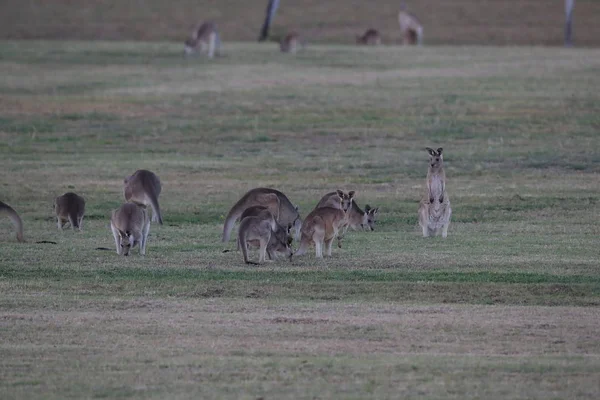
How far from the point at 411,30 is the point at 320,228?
40.9 metres

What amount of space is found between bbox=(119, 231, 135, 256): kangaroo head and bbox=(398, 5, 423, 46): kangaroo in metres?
40.2

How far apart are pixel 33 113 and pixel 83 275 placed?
1998cm

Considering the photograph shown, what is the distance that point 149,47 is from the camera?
49469mm

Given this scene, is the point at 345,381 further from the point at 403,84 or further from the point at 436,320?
the point at 403,84

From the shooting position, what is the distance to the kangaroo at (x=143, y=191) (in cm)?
1808

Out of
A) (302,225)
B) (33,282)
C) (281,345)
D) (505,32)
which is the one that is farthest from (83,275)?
(505,32)

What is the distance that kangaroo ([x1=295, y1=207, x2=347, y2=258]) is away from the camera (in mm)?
15664

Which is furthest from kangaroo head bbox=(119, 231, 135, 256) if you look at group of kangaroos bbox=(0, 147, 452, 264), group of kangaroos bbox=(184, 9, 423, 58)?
group of kangaroos bbox=(184, 9, 423, 58)

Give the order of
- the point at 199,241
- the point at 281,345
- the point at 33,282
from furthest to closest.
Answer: the point at 199,241 → the point at 33,282 → the point at 281,345

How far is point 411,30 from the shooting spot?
5541 cm

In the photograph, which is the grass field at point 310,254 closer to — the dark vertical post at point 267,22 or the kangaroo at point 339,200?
the kangaroo at point 339,200

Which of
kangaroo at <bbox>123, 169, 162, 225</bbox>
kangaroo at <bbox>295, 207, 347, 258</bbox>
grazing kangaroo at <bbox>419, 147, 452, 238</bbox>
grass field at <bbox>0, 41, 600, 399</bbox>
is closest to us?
grass field at <bbox>0, 41, 600, 399</bbox>

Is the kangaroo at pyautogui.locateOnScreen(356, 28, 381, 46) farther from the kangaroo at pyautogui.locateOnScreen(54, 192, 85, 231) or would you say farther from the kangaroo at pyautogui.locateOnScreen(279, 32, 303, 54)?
the kangaroo at pyautogui.locateOnScreen(54, 192, 85, 231)

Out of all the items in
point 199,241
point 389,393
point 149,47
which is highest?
point 149,47
